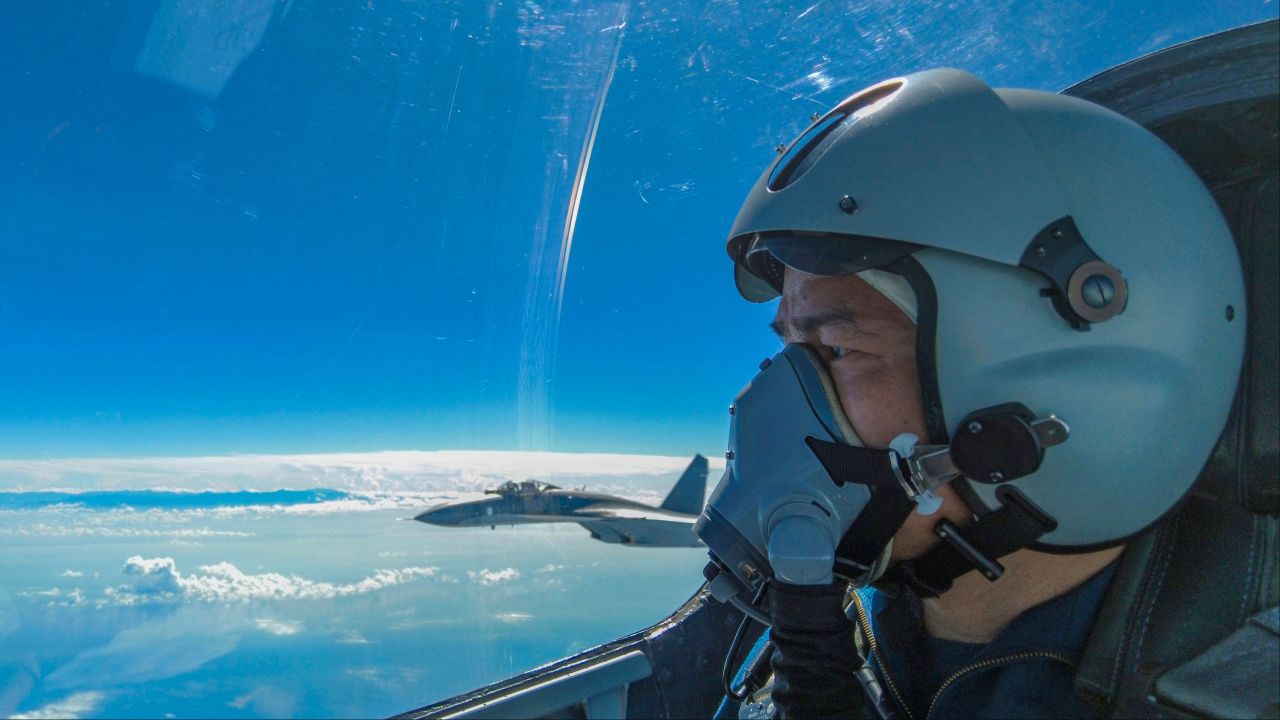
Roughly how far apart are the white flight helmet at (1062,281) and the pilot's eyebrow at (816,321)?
0.10 meters

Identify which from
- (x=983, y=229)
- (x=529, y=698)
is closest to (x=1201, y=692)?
(x=983, y=229)

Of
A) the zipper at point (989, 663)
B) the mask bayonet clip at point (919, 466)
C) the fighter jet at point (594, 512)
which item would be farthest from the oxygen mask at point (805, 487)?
the fighter jet at point (594, 512)

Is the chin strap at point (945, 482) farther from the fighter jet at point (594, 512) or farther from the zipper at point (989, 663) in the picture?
the fighter jet at point (594, 512)

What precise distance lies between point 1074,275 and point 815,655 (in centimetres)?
64

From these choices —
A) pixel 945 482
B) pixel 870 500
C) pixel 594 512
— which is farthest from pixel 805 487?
pixel 594 512

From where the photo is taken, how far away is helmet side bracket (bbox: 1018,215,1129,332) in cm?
98

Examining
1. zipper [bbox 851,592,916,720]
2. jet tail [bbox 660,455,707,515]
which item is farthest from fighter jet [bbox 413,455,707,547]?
zipper [bbox 851,592,916,720]

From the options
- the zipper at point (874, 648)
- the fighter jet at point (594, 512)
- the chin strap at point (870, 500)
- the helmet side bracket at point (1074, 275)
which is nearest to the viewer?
the helmet side bracket at point (1074, 275)

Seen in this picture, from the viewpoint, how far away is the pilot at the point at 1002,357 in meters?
1.00

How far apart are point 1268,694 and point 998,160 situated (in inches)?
28.4

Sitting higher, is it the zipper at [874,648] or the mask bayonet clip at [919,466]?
the mask bayonet clip at [919,466]

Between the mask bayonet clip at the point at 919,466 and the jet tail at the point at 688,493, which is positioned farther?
the jet tail at the point at 688,493

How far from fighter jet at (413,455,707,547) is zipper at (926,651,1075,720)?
1883 cm

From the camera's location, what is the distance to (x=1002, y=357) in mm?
1021
